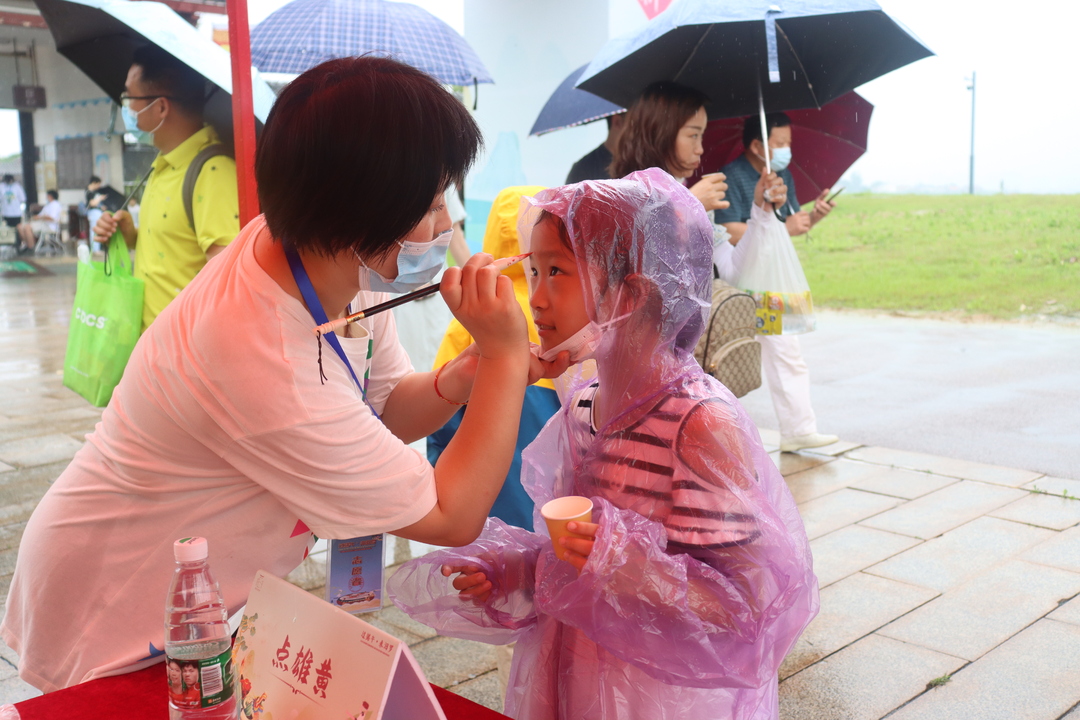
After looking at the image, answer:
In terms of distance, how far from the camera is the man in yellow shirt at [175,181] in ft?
8.93

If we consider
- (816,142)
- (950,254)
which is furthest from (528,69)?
(950,254)

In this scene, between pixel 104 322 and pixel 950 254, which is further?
pixel 950 254

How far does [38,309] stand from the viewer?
17.6 ft

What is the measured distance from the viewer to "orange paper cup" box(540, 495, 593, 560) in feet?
3.80

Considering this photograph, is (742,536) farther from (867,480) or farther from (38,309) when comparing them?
(38,309)

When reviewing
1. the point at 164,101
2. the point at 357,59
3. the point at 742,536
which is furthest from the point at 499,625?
the point at 164,101

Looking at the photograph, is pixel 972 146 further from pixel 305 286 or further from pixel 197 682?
pixel 197 682

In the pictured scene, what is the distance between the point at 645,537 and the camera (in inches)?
45.7

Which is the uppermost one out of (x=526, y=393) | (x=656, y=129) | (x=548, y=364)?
(x=656, y=129)

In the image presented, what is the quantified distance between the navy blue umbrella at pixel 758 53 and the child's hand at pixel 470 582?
2.19 m

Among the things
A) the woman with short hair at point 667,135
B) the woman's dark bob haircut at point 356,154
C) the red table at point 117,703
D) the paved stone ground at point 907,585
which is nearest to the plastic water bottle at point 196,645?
the red table at point 117,703

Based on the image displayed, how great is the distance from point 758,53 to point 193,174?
2021 millimetres

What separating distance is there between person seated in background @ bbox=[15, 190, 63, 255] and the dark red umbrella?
2512 millimetres

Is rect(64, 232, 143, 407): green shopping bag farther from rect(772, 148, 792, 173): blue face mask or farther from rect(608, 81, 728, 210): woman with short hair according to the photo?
rect(772, 148, 792, 173): blue face mask
